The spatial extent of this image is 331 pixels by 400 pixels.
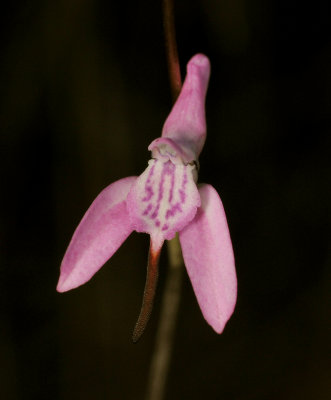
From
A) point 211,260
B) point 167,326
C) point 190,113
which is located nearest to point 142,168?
point 167,326

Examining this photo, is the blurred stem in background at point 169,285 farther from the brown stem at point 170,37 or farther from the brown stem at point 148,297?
the brown stem at point 148,297

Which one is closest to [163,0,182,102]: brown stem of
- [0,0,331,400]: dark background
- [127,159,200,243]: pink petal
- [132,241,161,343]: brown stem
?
[127,159,200,243]: pink petal

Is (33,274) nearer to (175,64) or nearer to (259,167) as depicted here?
(259,167)

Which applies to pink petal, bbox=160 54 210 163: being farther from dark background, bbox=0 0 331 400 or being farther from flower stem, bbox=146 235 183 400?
dark background, bbox=0 0 331 400

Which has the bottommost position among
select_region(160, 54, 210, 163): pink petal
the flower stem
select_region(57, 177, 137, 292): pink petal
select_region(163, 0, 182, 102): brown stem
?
the flower stem

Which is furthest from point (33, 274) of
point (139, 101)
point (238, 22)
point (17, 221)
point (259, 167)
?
point (238, 22)

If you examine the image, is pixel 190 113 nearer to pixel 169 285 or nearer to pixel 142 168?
pixel 169 285

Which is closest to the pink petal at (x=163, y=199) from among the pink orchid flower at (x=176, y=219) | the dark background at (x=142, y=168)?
the pink orchid flower at (x=176, y=219)

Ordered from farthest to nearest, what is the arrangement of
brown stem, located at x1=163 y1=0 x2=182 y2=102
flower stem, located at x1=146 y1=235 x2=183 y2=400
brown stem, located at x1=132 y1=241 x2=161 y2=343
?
1. flower stem, located at x1=146 y1=235 x2=183 y2=400
2. brown stem, located at x1=163 y1=0 x2=182 y2=102
3. brown stem, located at x1=132 y1=241 x2=161 y2=343
